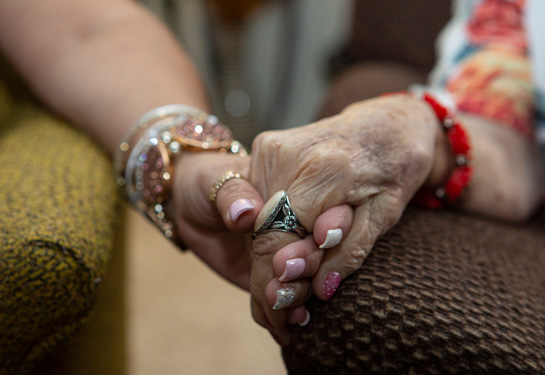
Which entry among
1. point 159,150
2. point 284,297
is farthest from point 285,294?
point 159,150

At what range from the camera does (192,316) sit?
0.95 m

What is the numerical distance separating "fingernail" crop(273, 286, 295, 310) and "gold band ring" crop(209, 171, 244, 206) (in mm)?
124

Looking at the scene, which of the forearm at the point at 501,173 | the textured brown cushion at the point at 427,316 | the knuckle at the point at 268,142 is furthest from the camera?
the forearm at the point at 501,173

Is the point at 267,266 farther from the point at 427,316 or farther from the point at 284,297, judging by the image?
the point at 427,316

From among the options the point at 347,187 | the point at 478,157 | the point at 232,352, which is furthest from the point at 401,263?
the point at 232,352

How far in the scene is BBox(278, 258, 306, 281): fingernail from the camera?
14.5 inches

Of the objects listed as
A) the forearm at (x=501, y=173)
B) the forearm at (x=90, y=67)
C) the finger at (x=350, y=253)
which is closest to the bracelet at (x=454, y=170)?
the forearm at (x=501, y=173)

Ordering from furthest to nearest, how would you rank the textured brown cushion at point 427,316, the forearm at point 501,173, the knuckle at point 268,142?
the forearm at point 501,173 → the knuckle at point 268,142 → the textured brown cushion at point 427,316

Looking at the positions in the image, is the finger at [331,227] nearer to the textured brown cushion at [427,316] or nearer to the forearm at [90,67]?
the textured brown cushion at [427,316]

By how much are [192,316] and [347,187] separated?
66cm

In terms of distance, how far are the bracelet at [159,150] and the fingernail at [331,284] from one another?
0.80 feet

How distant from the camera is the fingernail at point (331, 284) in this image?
1.26ft

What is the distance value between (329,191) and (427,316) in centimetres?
13

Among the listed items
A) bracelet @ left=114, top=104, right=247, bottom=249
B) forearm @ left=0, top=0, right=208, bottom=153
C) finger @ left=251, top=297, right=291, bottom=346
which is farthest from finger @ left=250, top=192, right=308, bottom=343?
forearm @ left=0, top=0, right=208, bottom=153
